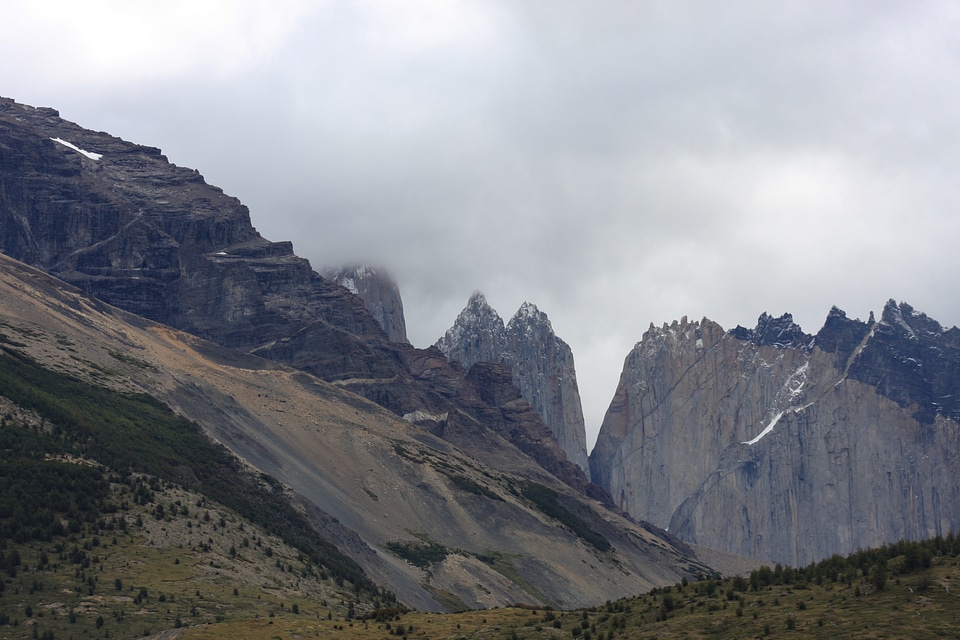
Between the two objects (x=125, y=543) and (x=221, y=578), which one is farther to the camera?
(x=125, y=543)

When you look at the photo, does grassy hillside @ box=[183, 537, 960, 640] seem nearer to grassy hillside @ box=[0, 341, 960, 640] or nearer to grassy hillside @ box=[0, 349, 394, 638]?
grassy hillside @ box=[0, 341, 960, 640]

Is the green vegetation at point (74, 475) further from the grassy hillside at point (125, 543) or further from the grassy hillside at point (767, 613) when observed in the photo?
the grassy hillside at point (767, 613)

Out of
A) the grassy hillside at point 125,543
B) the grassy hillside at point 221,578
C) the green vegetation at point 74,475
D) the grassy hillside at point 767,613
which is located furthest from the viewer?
the green vegetation at point 74,475

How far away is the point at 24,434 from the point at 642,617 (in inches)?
4579

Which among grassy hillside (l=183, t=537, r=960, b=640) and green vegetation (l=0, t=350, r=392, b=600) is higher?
green vegetation (l=0, t=350, r=392, b=600)

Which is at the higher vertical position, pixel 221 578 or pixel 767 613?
pixel 767 613

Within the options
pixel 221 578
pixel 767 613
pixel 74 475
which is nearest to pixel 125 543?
pixel 221 578

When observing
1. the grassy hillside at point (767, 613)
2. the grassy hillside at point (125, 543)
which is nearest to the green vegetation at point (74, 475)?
the grassy hillside at point (125, 543)

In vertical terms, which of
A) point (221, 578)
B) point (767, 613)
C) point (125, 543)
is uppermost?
point (125, 543)

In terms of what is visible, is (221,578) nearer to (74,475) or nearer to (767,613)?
(74,475)

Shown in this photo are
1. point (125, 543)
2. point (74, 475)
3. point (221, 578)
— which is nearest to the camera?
point (221, 578)

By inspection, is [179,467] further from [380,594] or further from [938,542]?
[938,542]

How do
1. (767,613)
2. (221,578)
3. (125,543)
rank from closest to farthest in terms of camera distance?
(767,613) → (221,578) → (125,543)

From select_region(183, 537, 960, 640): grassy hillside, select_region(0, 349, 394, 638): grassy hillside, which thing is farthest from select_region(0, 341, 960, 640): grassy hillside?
select_region(0, 349, 394, 638): grassy hillside
